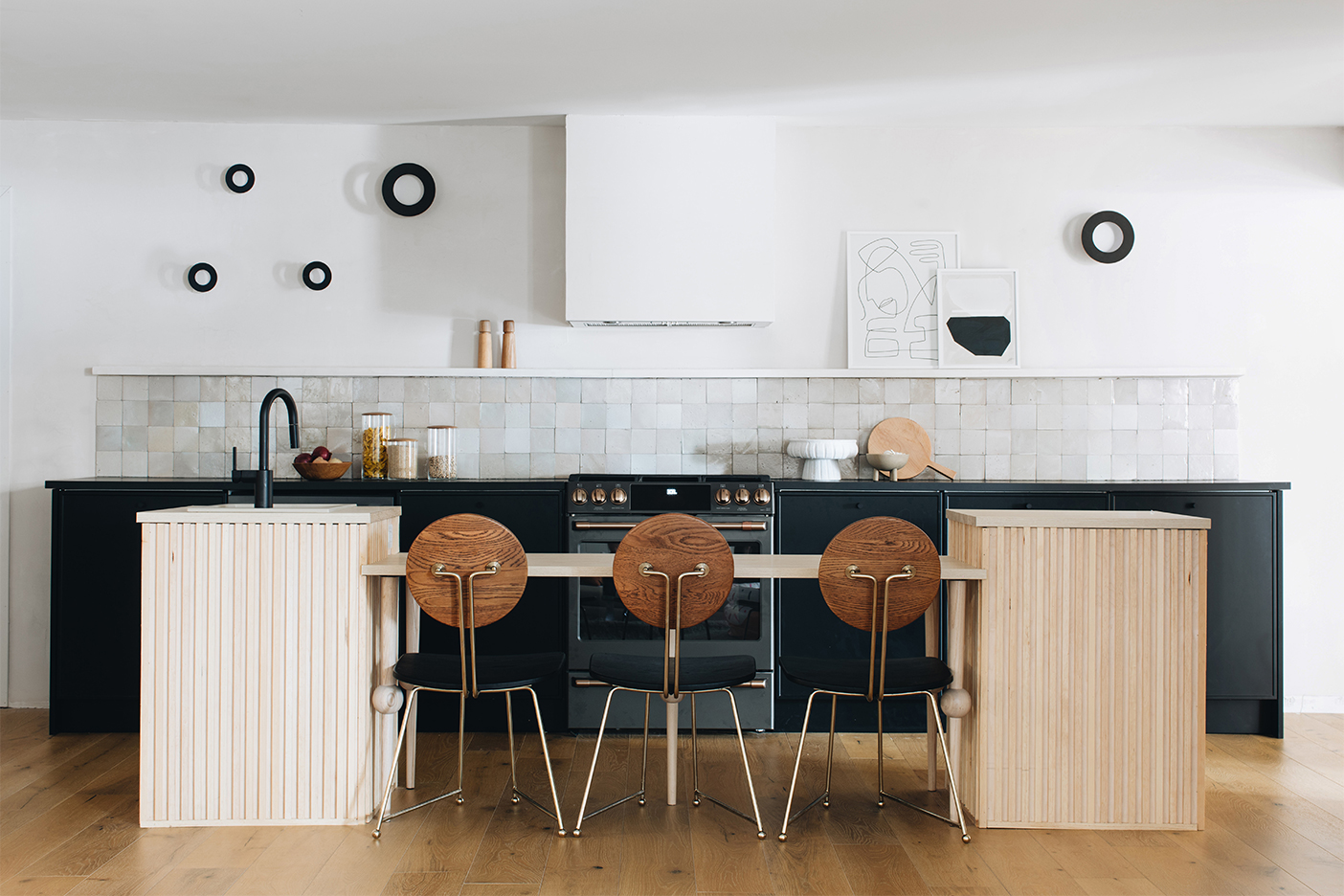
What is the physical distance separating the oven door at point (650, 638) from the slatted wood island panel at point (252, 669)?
1.03 meters

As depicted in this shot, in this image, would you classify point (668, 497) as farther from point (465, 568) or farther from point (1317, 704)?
point (1317, 704)

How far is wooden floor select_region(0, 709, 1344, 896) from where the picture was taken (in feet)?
7.27

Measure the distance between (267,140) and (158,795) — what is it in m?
2.88

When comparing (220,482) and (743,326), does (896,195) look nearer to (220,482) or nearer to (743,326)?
(743,326)

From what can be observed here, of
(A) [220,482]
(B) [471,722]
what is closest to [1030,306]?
(B) [471,722]

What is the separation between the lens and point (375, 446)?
3.92 metres

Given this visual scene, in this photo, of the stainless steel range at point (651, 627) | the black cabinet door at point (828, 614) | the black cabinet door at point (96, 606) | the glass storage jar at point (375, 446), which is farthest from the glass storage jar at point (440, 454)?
the black cabinet door at point (828, 614)

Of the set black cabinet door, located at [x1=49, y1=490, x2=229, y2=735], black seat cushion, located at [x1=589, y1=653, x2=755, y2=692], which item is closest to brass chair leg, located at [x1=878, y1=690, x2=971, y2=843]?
black seat cushion, located at [x1=589, y1=653, x2=755, y2=692]

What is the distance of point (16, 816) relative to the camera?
2641 millimetres

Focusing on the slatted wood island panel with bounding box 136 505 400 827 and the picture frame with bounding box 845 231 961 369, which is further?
the picture frame with bounding box 845 231 961 369

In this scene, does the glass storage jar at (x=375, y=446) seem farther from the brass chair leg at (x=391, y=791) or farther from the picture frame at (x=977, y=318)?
the picture frame at (x=977, y=318)

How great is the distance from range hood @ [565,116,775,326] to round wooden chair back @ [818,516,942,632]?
1644 mm

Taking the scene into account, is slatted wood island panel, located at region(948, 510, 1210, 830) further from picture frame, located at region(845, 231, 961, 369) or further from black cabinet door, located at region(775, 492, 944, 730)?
picture frame, located at region(845, 231, 961, 369)

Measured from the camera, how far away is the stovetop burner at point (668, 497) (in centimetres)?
349
